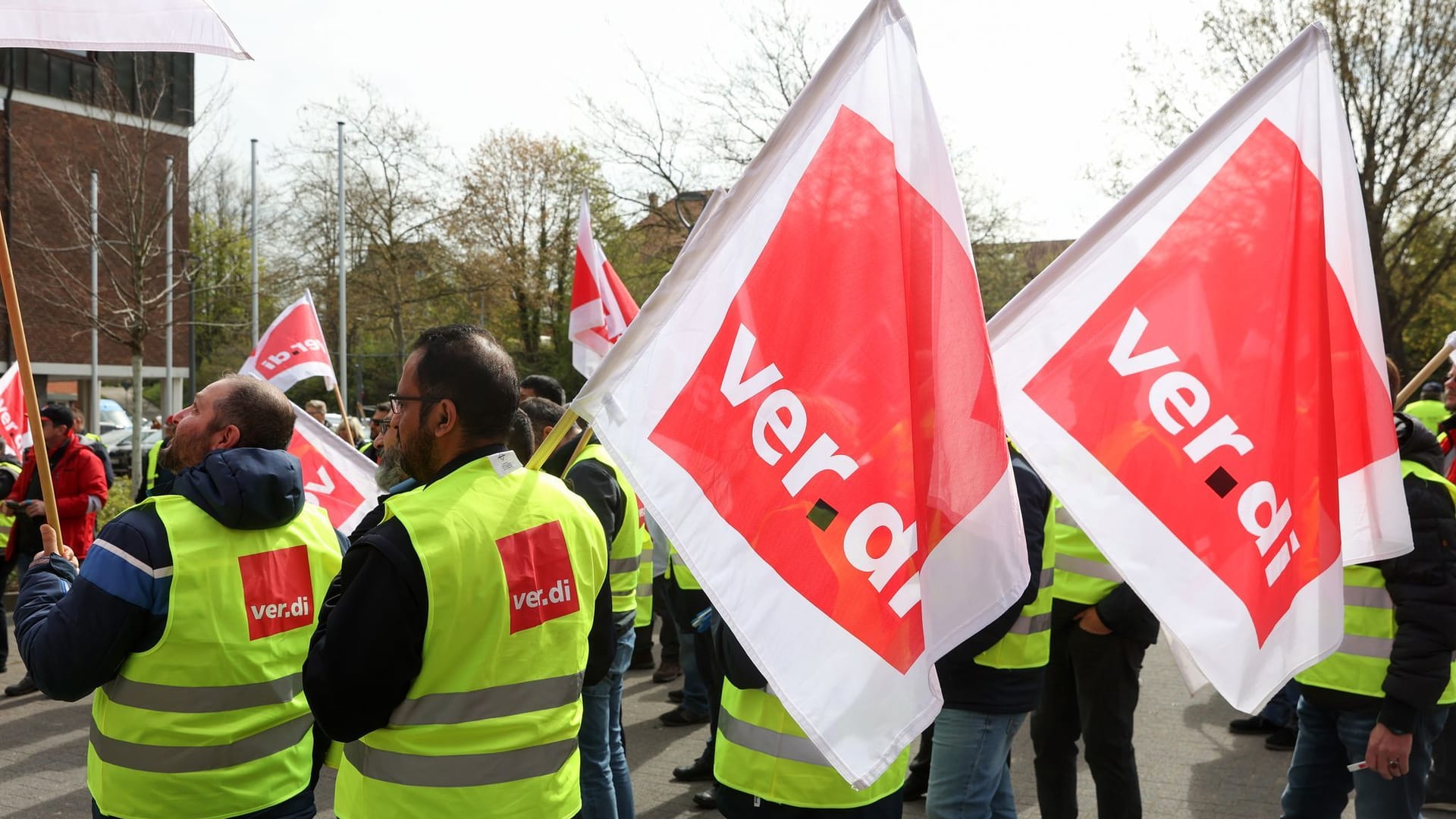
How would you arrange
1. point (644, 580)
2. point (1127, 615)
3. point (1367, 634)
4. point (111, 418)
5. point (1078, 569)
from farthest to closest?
point (111, 418), point (644, 580), point (1078, 569), point (1127, 615), point (1367, 634)

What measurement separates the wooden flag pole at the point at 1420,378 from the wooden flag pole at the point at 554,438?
144 cm

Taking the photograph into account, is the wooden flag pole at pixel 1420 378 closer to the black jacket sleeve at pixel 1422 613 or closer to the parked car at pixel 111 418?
the black jacket sleeve at pixel 1422 613

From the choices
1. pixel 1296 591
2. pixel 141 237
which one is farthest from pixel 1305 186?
pixel 141 237

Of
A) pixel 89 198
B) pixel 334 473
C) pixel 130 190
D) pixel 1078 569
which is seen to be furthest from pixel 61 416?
pixel 89 198

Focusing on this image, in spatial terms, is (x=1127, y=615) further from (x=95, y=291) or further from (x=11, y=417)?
(x=95, y=291)

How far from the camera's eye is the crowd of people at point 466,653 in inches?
95.9

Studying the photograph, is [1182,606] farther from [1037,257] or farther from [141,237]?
[1037,257]

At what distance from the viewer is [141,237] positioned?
1623cm

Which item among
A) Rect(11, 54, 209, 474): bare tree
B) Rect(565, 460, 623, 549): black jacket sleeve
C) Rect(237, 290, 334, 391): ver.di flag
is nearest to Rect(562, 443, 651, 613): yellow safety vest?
Rect(565, 460, 623, 549): black jacket sleeve

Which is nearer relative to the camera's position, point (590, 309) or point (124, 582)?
point (124, 582)

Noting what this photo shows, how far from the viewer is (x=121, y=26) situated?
318 cm

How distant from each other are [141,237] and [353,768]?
15.8 metres

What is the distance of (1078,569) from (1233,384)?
6.44 ft

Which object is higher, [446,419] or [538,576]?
[446,419]
